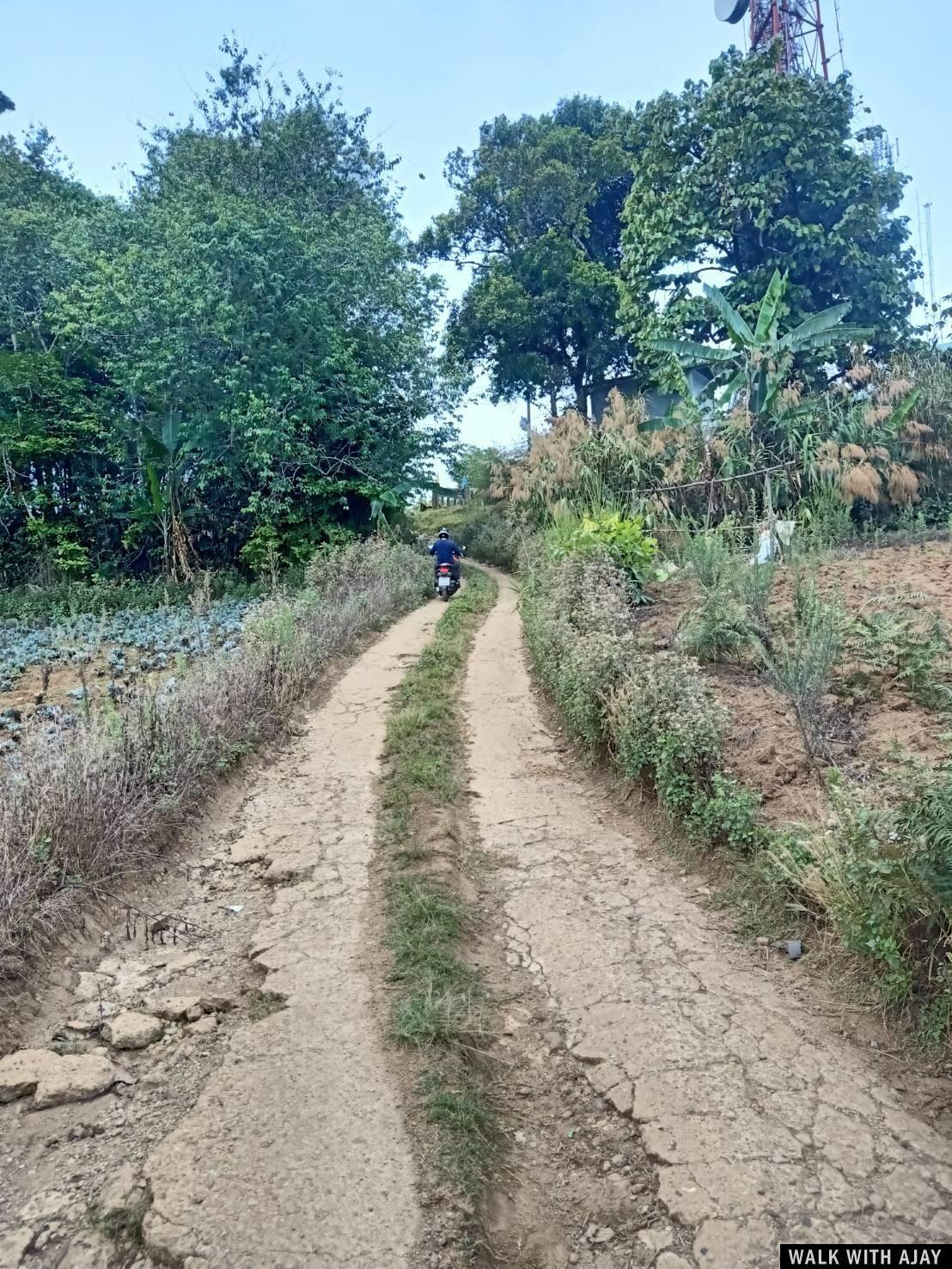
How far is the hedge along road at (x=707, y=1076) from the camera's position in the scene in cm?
209

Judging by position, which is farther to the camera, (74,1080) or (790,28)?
(790,28)

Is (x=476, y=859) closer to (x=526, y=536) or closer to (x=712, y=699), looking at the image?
(x=712, y=699)

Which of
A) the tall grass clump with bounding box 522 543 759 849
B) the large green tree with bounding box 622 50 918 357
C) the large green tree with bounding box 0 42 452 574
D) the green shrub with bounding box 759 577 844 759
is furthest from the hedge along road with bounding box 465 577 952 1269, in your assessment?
the large green tree with bounding box 622 50 918 357

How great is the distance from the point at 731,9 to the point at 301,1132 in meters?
26.1

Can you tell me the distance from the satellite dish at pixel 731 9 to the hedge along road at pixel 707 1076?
23.8 metres

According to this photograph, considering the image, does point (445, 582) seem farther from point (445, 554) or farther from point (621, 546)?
point (621, 546)

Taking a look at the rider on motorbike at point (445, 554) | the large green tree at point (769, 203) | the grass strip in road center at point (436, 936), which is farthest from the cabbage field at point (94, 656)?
the large green tree at point (769, 203)

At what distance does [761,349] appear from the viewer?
1088cm

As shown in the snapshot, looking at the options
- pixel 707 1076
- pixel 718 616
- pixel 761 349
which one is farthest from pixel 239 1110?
pixel 761 349

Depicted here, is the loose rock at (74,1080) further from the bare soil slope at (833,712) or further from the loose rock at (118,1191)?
the bare soil slope at (833,712)

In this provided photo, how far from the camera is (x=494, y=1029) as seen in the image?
2965 millimetres

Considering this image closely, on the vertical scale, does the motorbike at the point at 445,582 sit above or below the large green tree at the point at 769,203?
below

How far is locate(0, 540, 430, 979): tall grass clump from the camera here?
3436 mm

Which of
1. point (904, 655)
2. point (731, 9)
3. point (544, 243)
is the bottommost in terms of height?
point (904, 655)
